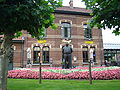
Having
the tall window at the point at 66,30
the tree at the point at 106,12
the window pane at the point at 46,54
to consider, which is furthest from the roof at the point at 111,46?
the tree at the point at 106,12

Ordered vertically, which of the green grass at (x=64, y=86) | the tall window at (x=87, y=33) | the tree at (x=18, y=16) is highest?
the tall window at (x=87, y=33)

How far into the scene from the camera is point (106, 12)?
5.14 m

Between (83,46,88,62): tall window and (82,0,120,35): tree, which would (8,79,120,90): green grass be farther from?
(83,46,88,62): tall window

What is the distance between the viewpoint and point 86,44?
2258 cm

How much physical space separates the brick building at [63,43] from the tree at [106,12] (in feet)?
49.9

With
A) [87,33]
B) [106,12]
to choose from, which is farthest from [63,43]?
[106,12]

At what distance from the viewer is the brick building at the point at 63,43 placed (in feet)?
67.4

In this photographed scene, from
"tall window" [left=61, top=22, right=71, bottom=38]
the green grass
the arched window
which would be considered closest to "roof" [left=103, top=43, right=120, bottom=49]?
the arched window

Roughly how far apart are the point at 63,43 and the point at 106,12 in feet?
54.5

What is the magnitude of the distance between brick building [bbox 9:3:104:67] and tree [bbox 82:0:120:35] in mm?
15218

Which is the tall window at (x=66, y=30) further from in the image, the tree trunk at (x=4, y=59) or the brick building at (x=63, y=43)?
the tree trunk at (x=4, y=59)

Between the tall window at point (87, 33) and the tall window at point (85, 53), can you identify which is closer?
the tall window at point (85, 53)

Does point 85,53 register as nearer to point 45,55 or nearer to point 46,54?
point 46,54

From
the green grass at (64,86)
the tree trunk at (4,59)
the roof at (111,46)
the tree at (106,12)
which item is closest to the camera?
the tree trunk at (4,59)
